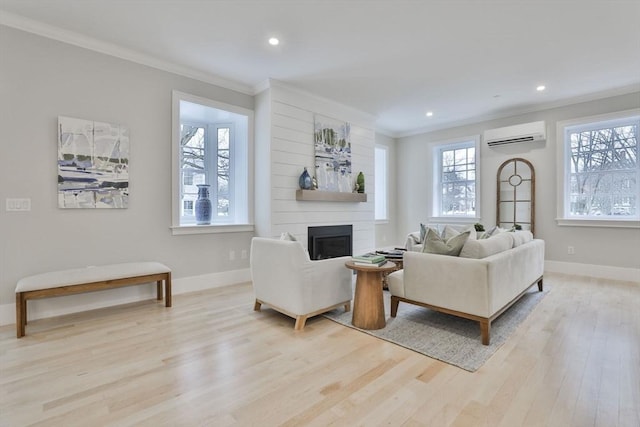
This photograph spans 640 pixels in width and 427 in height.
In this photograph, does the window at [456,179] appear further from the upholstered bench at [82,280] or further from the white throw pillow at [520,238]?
the upholstered bench at [82,280]

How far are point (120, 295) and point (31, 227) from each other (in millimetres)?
1035

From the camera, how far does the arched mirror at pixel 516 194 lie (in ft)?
16.9

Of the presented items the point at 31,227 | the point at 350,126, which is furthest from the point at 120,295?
the point at 350,126

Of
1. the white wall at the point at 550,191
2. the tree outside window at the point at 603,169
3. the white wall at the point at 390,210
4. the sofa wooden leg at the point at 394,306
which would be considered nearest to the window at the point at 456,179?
the white wall at the point at 550,191

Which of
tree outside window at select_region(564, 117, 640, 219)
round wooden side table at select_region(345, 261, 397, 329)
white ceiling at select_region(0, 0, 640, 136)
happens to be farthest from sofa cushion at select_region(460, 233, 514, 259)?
tree outside window at select_region(564, 117, 640, 219)

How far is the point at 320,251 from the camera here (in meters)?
4.77

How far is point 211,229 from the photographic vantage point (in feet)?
13.3

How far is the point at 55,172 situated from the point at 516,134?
6225 mm

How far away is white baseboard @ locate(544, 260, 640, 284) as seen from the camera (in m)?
4.32

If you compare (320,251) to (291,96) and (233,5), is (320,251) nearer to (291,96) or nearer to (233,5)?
(291,96)

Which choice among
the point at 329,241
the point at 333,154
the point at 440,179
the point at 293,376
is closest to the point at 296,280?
the point at 293,376

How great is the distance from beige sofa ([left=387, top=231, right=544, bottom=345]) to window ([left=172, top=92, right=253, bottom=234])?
2501 mm

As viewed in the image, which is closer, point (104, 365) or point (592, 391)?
point (592, 391)

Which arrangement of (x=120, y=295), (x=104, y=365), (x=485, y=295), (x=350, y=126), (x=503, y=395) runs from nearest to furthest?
(x=503, y=395) < (x=104, y=365) < (x=485, y=295) < (x=120, y=295) < (x=350, y=126)
